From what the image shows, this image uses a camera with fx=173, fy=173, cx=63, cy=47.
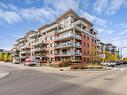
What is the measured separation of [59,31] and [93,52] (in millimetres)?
14040

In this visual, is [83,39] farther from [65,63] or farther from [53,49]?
[65,63]

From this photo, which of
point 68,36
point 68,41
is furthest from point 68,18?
point 68,36

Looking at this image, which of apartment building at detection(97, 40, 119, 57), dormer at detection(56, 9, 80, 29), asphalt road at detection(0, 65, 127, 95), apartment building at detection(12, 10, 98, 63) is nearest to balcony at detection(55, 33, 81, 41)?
apartment building at detection(12, 10, 98, 63)

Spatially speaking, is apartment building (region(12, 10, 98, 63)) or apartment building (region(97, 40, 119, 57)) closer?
apartment building (region(12, 10, 98, 63))

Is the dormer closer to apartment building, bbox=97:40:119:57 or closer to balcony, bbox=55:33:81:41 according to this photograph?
balcony, bbox=55:33:81:41

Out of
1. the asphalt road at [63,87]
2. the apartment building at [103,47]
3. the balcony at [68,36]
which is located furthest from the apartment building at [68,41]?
the asphalt road at [63,87]

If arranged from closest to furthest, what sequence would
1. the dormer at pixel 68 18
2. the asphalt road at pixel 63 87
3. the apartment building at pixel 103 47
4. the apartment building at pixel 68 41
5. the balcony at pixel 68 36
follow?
the asphalt road at pixel 63 87 → the balcony at pixel 68 36 → the apartment building at pixel 68 41 → the dormer at pixel 68 18 → the apartment building at pixel 103 47

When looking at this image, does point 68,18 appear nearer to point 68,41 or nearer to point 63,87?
point 68,41

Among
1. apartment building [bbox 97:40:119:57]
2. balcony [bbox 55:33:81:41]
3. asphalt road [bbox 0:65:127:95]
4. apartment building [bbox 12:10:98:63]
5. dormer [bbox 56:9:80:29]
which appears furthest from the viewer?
apartment building [bbox 97:40:119:57]

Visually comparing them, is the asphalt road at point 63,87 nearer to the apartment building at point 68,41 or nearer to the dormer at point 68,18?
the apartment building at point 68,41

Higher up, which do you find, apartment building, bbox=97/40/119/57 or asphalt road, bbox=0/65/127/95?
apartment building, bbox=97/40/119/57

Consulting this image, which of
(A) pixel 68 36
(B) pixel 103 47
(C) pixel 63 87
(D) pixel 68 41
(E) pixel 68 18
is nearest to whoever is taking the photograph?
(C) pixel 63 87

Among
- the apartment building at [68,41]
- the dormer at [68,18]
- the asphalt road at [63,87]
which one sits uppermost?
the dormer at [68,18]

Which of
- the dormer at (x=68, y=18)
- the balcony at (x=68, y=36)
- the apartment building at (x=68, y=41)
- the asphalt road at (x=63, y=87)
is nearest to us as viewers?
the asphalt road at (x=63, y=87)
